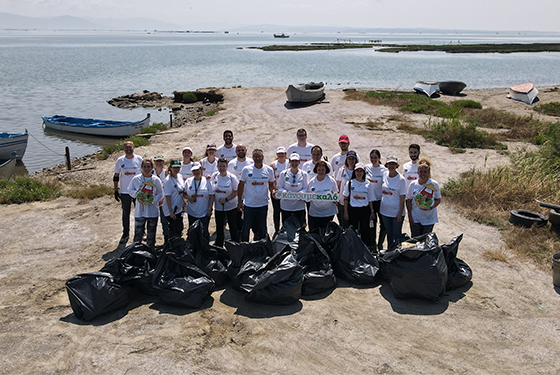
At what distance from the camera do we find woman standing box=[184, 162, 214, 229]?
698 cm

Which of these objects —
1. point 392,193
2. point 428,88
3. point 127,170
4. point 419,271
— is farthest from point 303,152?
point 428,88

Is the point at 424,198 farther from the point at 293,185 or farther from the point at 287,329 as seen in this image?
the point at 287,329

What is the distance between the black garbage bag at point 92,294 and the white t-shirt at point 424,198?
14.7ft

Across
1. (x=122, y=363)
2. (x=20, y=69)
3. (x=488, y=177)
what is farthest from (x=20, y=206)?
(x=20, y=69)

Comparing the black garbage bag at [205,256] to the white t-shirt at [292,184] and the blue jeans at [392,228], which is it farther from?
the blue jeans at [392,228]

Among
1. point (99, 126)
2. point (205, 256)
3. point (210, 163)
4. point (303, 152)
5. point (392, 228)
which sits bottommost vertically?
point (99, 126)

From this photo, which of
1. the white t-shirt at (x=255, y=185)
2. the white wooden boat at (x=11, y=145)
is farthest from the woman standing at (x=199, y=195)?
the white wooden boat at (x=11, y=145)

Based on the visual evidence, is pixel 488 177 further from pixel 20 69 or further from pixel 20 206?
pixel 20 69

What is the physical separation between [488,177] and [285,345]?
7587 millimetres

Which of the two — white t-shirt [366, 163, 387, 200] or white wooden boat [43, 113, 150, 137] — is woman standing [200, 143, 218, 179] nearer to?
white t-shirt [366, 163, 387, 200]

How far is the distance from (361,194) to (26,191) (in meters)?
8.78

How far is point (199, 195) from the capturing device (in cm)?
698

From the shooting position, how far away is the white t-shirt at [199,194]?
699 centimetres

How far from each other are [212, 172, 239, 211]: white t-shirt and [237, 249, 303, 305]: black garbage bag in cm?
154
